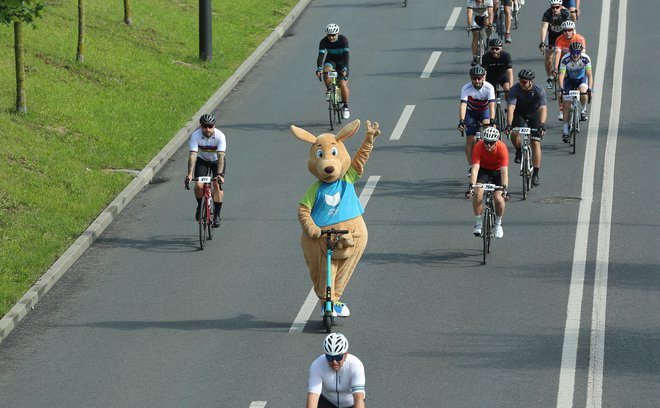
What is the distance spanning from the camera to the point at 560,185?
78.2ft

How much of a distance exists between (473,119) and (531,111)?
970 mm

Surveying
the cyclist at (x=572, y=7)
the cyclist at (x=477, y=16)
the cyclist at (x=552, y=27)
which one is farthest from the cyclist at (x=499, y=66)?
the cyclist at (x=572, y=7)

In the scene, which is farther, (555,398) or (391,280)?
(391,280)

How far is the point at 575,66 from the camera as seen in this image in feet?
86.5

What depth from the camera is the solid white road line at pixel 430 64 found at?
106ft

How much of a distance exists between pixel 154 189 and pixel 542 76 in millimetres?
11096

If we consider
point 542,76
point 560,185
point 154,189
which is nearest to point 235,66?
point 542,76

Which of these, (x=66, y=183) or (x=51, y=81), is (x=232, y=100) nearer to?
(x=51, y=81)

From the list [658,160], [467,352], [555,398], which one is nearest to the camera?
[555,398]

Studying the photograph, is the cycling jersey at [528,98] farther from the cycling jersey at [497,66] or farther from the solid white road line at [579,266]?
the cycling jersey at [497,66]

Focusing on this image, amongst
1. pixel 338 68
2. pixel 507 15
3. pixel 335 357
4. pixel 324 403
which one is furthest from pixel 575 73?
pixel 335 357

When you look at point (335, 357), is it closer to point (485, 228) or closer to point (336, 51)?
point (485, 228)

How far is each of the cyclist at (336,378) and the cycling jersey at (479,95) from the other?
11.6 metres

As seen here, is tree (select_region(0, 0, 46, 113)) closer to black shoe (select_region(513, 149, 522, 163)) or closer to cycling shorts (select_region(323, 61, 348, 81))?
cycling shorts (select_region(323, 61, 348, 81))
